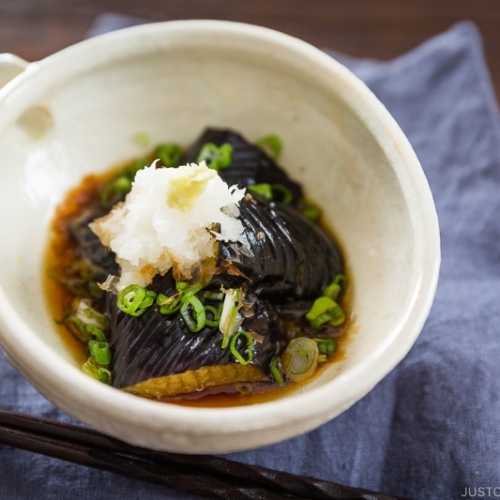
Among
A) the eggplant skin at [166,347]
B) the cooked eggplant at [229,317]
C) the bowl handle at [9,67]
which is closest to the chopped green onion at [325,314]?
the cooked eggplant at [229,317]

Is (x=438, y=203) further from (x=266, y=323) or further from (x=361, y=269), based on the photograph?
(x=266, y=323)

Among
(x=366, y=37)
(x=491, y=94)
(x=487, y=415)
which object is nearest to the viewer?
(x=487, y=415)

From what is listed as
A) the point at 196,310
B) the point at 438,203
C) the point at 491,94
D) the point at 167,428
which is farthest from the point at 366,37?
the point at 167,428

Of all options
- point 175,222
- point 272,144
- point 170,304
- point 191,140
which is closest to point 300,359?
point 170,304

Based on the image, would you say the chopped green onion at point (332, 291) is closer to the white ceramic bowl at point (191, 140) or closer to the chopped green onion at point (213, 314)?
the white ceramic bowl at point (191, 140)

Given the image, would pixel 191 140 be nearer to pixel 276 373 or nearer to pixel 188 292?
pixel 188 292
